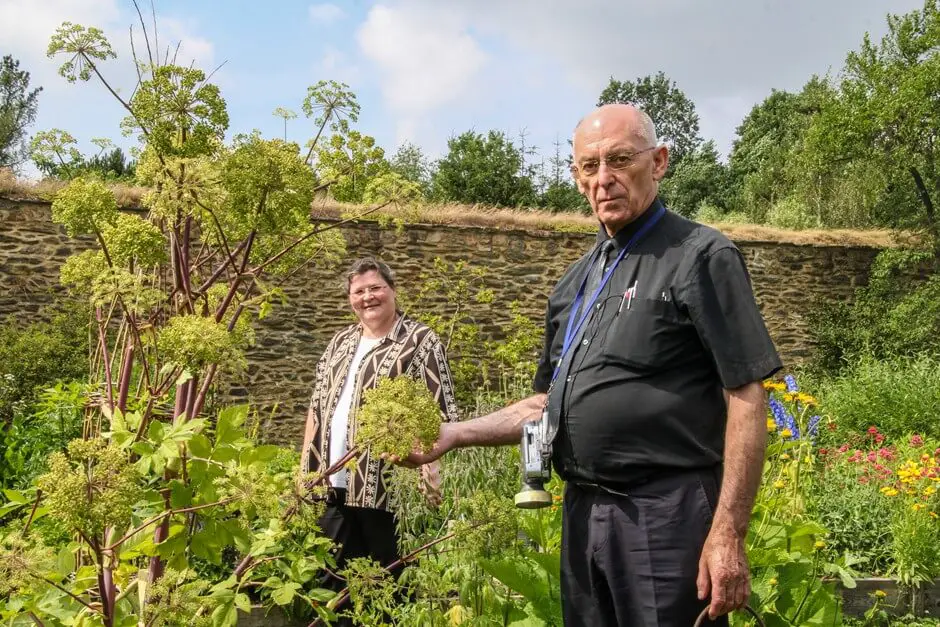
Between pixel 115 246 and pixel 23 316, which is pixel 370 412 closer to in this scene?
pixel 115 246

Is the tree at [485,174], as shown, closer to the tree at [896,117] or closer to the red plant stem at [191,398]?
the tree at [896,117]

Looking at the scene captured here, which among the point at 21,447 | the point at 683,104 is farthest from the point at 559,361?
the point at 683,104

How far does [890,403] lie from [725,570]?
9531 millimetres

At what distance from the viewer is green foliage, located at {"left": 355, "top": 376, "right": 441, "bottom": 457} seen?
63.9 inches

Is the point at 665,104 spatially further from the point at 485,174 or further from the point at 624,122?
the point at 624,122

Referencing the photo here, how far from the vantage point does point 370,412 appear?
1632mm

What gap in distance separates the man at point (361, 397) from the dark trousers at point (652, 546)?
1.50 meters

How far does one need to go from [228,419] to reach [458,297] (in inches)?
383

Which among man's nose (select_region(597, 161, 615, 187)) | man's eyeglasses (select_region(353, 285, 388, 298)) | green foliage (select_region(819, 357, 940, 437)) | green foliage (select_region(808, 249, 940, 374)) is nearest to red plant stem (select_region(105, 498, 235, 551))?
man's nose (select_region(597, 161, 615, 187))

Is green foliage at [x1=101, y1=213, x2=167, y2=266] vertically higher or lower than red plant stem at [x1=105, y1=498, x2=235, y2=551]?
higher

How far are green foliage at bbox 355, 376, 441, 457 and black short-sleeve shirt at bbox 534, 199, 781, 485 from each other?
46 cm

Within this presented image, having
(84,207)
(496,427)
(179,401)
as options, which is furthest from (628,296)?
(84,207)

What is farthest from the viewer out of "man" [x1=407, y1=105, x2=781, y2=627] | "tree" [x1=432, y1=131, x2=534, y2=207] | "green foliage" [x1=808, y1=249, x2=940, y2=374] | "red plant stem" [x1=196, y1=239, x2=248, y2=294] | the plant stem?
"tree" [x1=432, y1=131, x2=534, y2=207]

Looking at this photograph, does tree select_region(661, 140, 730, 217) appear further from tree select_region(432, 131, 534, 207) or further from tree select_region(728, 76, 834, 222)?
tree select_region(432, 131, 534, 207)
